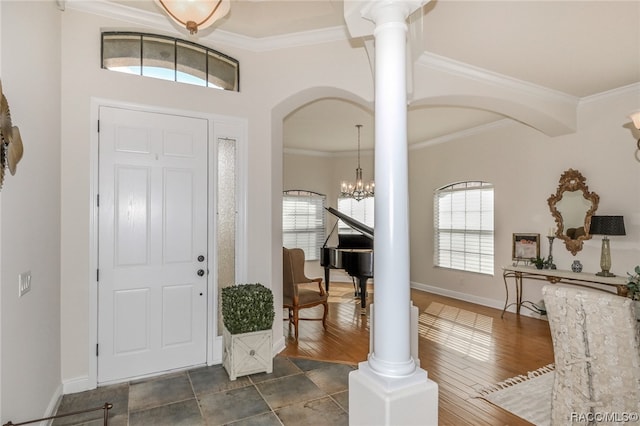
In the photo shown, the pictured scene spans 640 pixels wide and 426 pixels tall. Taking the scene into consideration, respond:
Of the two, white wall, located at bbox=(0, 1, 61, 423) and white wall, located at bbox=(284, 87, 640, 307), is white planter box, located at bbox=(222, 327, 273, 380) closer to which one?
white wall, located at bbox=(0, 1, 61, 423)

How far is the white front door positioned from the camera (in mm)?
3102

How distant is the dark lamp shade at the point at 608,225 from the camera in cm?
429

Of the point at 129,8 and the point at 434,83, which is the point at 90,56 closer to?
the point at 129,8

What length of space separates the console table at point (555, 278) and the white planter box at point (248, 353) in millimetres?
3880

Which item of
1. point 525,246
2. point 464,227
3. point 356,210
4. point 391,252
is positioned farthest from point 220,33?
point 356,210

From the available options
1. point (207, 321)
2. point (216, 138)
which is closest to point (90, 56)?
point (216, 138)

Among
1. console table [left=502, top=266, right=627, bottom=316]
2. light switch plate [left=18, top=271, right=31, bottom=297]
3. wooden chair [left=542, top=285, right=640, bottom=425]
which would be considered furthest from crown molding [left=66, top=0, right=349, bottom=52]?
console table [left=502, top=266, right=627, bottom=316]

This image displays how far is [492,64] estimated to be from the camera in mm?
3893

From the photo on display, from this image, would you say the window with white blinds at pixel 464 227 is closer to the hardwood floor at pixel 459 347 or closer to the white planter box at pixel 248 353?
the hardwood floor at pixel 459 347

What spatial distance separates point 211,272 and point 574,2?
151 inches

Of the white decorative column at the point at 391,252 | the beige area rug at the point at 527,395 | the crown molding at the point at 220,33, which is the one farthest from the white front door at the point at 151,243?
the beige area rug at the point at 527,395

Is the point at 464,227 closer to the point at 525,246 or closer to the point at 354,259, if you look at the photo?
the point at 525,246

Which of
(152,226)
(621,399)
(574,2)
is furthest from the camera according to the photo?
(152,226)

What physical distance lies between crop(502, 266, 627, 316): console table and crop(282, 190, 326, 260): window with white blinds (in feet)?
13.8
